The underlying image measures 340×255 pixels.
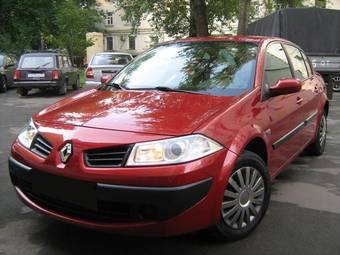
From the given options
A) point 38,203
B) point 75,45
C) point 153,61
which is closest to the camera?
point 38,203

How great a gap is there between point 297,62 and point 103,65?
36.9ft

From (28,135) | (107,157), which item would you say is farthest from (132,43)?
(107,157)

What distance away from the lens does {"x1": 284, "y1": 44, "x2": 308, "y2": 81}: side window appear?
5969 millimetres

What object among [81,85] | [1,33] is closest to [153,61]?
[81,85]

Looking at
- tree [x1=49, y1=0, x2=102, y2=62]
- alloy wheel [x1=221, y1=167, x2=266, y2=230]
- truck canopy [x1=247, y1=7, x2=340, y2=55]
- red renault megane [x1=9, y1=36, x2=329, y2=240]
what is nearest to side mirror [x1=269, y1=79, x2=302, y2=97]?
red renault megane [x1=9, y1=36, x2=329, y2=240]

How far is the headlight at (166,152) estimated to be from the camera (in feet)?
11.6

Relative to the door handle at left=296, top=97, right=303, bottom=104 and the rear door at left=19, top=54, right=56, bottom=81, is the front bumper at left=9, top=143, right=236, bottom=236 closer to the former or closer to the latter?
the door handle at left=296, top=97, right=303, bottom=104

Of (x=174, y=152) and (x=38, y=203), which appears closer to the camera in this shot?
(x=174, y=152)

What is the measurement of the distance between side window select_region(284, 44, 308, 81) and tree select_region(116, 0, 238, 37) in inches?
767

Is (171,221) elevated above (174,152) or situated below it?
below

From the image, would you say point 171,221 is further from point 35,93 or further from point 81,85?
point 81,85

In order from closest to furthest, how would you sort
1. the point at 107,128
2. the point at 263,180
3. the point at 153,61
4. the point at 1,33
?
the point at 107,128 → the point at 263,180 → the point at 153,61 → the point at 1,33

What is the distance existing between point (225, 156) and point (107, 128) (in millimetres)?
869

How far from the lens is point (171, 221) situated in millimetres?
3570
